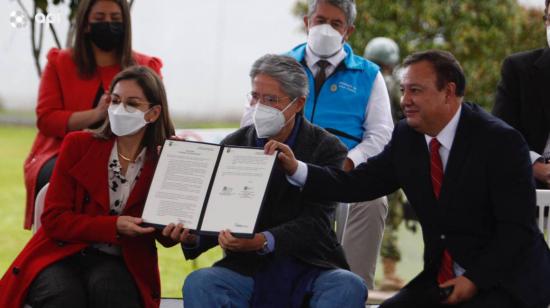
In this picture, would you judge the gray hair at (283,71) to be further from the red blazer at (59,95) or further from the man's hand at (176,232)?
the red blazer at (59,95)

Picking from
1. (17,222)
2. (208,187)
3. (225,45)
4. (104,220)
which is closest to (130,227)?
(104,220)

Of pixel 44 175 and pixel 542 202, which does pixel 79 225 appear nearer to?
pixel 44 175

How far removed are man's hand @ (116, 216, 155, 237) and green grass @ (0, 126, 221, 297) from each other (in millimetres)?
3817

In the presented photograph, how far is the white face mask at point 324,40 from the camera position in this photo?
509cm

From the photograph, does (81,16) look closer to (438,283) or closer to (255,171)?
(255,171)

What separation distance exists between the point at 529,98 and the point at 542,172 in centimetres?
48

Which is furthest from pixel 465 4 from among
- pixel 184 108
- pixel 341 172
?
pixel 341 172

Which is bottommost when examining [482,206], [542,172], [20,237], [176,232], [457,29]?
[20,237]

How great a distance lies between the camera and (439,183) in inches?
153

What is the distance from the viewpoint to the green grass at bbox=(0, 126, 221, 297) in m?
9.36

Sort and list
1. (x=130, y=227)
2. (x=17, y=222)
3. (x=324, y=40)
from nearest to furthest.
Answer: (x=130, y=227)
(x=324, y=40)
(x=17, y=222)

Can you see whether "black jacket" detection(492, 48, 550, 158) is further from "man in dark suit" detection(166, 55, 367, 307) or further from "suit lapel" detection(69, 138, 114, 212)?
"suit lapel" detection(69, 138, 114, 212)

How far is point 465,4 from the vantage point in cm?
1332

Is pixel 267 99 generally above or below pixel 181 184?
above
